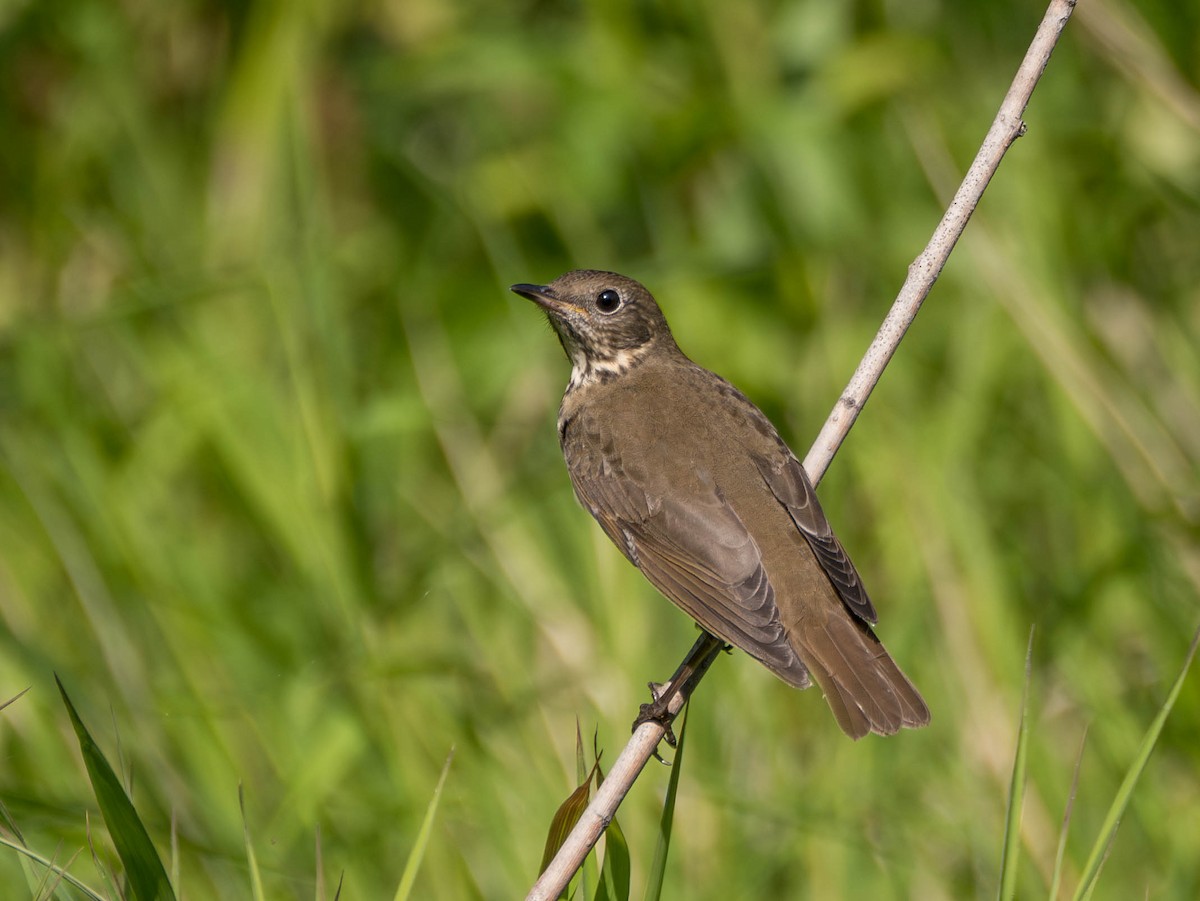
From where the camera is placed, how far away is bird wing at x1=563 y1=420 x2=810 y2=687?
3648 mm

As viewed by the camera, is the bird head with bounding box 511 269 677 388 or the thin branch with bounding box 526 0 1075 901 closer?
the thin branch with bounding box 526 0 1075 901

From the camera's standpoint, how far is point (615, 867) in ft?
9.39

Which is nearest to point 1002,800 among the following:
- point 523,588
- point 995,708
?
point 995,708

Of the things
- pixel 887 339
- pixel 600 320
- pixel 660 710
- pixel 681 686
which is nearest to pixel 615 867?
pixel 660 710

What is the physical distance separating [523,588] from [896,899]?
1598 millimetres

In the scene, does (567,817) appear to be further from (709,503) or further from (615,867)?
(709,503)

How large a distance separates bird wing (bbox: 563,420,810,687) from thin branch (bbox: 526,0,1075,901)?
18cm

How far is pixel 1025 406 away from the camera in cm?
564

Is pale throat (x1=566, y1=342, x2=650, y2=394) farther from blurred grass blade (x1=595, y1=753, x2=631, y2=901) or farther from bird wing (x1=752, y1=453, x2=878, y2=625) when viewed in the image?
blurred grass blade (x1=595, y1=753, x2=631, y2=901)

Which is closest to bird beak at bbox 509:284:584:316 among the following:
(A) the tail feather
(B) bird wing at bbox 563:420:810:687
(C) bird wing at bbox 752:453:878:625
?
(B) bird wing at bbox 563:420:810:687

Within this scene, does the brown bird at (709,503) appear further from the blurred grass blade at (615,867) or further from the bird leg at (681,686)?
the blurred grass blade at (615,867)

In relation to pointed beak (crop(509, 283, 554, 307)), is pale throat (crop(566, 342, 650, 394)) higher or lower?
lower

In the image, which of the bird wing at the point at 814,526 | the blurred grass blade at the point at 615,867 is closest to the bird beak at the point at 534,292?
the bird wing at the point at 814,526

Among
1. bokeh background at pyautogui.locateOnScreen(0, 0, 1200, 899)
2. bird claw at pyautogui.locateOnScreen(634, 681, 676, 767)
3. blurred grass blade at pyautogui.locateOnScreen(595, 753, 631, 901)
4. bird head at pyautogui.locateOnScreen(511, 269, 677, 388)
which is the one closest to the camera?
blurred grass blade at pyautogui.locateOnScreen(595, 753, 631, 901)
